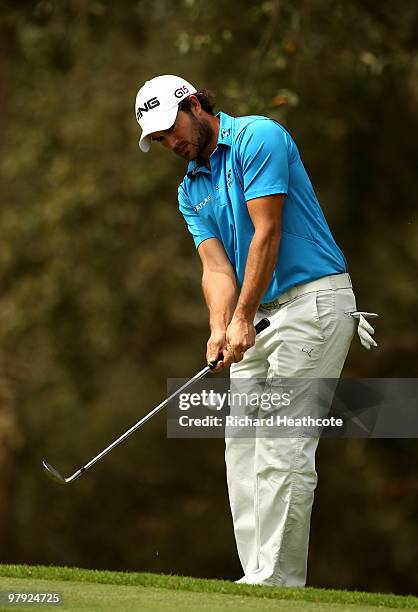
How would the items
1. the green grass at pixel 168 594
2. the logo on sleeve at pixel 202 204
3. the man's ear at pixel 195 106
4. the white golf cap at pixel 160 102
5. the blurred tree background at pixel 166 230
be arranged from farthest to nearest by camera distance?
the blurred tree background at pixel 166 230
the logo on sleeve at pixel 202 204
the man's ear at pixel 195 106
the white golf cap at pixel 160 102
the green grass at pixel 168 594

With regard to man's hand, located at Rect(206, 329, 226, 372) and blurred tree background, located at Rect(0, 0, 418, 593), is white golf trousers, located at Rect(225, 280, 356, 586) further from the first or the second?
blurred tree background, located at Rect(0, 0, 418, 593)

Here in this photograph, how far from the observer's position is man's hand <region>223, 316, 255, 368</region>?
16.5 ft

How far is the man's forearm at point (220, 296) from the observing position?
5375mm

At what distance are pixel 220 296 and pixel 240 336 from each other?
43 centimetres

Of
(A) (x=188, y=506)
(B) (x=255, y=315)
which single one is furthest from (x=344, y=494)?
(B) (x=255, y=315)

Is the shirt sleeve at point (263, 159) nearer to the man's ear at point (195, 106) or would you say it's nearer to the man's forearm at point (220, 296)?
the man's ear at point (195, 106)

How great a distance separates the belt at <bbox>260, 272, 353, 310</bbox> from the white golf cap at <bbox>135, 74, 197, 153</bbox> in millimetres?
808

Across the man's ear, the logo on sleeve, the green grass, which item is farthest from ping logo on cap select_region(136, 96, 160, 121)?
the green grass

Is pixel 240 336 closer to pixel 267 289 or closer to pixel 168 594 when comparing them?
pixel 267 289

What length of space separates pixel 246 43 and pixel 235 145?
762 cm

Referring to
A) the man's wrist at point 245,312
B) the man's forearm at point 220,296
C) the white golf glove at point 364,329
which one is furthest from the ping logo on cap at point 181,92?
the white golf glove at point 364,329

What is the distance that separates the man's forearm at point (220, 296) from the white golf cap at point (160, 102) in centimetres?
68

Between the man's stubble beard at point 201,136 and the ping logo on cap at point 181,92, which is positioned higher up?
the ping logo on cap at point 181,92

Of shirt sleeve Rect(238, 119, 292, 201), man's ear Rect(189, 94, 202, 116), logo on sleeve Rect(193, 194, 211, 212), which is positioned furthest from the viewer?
logo on sleeve Rect(193, 194, 211, 212)
